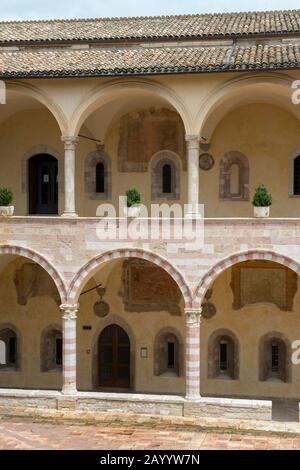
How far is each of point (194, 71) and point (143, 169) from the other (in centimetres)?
422

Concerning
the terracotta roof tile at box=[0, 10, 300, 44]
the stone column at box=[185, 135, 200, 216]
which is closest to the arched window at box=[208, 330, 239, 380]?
the stone column at box=[185, 135, 200, 216]

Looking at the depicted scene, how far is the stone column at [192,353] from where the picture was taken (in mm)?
15773

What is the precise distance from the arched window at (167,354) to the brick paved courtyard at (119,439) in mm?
3978

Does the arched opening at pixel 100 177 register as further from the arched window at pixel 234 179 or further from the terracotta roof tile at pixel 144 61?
the arched window at pixel 234 179

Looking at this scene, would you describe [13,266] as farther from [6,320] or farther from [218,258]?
[218,258]

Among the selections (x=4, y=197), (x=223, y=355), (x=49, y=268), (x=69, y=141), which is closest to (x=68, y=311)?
(x=49, y=268)

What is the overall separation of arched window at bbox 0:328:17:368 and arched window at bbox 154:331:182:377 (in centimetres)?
444

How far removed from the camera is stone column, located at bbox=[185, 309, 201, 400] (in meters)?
15.8

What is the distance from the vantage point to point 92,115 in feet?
59.5

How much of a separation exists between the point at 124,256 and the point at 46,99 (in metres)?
4.47

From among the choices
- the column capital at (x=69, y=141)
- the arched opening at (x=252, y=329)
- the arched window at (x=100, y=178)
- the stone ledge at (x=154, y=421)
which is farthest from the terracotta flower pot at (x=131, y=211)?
the stone ledge at (x=154, y=421)

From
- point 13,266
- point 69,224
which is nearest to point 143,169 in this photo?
point 69,224

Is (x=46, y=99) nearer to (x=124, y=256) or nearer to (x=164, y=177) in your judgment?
(x=164, y=177)

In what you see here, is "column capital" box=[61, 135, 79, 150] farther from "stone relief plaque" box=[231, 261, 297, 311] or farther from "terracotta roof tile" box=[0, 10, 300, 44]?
"stone relief plaque" box=[231, 261, 297, 311]
